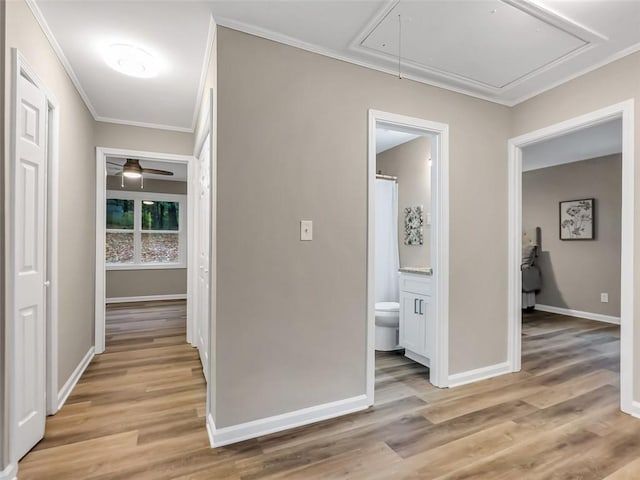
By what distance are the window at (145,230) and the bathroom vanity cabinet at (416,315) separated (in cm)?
528

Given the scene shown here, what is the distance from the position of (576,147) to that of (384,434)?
4.82 metres

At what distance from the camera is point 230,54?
1939 millimetres

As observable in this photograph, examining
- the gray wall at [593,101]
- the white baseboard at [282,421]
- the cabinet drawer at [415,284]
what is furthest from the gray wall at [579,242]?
the white baseboard at [282,421]

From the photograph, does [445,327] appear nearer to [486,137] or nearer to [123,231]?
[486,137]

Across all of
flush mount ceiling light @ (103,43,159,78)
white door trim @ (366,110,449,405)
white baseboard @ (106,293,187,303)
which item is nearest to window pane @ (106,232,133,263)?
white baseboard @ (106,293,187,303)

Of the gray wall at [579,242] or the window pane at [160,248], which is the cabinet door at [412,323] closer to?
the gray wall at [579,242]

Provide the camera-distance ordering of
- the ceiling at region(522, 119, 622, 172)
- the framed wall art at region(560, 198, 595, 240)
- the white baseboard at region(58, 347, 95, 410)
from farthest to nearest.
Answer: the framed wall art at region(560, 198, 595, 240) → the ceiling at region(522, 119, 622, 172) → the white baseboard at region(58, 347, 95, 410)

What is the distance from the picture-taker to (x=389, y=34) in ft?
6.74

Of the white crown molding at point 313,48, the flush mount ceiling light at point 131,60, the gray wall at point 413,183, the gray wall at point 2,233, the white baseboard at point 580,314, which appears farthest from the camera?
the white baseboard at point 580,314

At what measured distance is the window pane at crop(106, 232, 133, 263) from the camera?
6590 millimetres

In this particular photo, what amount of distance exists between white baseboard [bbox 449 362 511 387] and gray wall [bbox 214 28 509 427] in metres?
0.91

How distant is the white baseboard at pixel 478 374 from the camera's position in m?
2.71

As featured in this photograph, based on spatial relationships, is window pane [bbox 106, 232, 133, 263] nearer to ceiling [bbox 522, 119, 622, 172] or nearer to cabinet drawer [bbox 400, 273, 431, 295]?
cabinet drawer [bbox 400, 273, 431, 295]

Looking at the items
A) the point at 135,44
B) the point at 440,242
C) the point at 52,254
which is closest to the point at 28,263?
the point at 52,254
